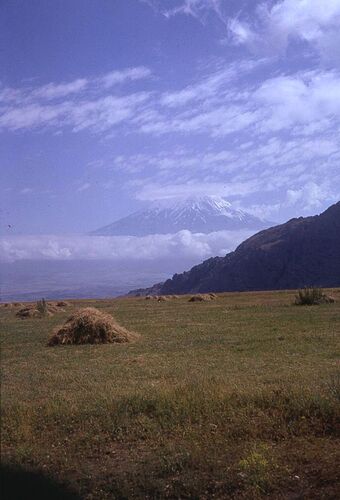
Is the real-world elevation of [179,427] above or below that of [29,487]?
above

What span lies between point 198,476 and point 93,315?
44.3 ft

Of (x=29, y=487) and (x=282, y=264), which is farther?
(x=282, y=264)

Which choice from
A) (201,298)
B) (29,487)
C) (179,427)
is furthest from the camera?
(201,298)

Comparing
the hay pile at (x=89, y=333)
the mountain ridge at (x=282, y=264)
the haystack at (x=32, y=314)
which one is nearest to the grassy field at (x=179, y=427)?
the hay pile at (x=89, y=333)

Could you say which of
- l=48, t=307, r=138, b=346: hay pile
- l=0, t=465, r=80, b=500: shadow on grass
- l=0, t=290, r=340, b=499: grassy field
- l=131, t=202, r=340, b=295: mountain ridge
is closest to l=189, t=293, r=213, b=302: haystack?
l=48, t=307, r=138, b=346: hay pile

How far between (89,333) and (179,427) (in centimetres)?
1117

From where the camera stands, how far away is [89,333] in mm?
19078

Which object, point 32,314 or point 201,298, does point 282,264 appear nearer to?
point 201,298

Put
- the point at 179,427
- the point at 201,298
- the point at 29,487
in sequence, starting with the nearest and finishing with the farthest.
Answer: the point at 29,487 < the point at 179,427 < the point at 201,298

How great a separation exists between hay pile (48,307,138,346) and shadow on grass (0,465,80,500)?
11.7 metres

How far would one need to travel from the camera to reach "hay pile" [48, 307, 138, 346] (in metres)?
18.7

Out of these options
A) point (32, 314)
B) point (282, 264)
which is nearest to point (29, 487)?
point (32, 314)

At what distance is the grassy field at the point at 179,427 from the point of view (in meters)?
6.82

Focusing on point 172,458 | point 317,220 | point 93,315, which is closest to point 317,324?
point 93,315
